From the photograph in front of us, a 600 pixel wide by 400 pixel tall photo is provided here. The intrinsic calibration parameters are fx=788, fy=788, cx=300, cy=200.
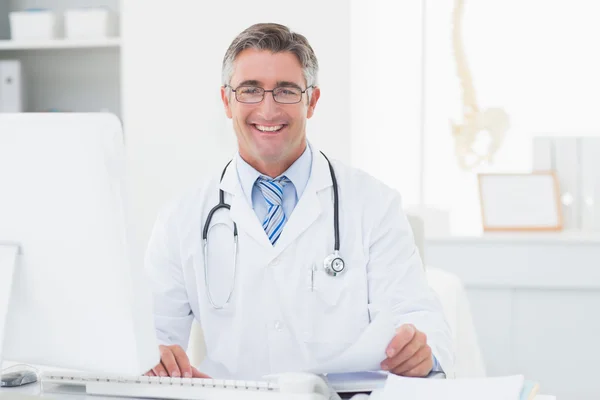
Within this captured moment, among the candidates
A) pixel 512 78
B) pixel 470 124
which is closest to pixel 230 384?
pixel 470 124

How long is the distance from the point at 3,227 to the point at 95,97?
95.2 inches

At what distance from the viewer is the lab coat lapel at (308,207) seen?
168cm

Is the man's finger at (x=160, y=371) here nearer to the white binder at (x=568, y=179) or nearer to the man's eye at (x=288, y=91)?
the man's eye at (x=288, y=91)

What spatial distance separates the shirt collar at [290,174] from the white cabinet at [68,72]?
164 centimetres

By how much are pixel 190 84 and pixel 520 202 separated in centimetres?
131

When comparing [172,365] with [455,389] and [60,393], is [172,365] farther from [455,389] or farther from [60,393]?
[455,389]

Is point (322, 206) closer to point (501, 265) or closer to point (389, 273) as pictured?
point (389, 273)

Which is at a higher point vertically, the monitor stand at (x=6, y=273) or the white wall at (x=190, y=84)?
the white wall at (x=190, y=84)

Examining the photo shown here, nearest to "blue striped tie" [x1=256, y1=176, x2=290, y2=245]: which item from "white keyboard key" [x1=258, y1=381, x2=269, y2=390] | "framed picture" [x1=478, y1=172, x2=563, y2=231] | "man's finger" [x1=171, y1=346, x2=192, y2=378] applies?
"man's finger" [x1=171, y1=346, x2=192, y2=378]

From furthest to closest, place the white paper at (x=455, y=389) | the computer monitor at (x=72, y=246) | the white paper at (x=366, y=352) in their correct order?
the white paper at (x=366, y=352) → the white paper at (x=455, y=389) → the computer monitor at (x=72, y=246)

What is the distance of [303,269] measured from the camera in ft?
5.50

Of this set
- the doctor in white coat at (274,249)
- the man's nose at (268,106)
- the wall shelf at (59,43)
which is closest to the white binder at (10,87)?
the wall shelf at (59,43)

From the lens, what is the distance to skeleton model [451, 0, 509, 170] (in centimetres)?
310

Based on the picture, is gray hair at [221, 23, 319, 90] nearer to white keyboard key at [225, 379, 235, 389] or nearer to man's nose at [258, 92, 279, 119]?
man's nose at [258, 92, 279, 119]
